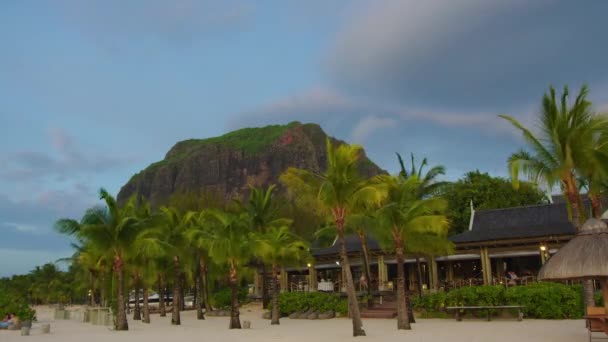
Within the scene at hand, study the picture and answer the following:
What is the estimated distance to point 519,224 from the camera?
3070 centimetres

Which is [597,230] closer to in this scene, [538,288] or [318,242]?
[538,288]

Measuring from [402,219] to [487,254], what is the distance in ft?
34.7

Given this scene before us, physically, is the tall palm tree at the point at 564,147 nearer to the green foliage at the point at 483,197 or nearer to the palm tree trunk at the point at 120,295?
the palm tree trunk at the point at 120,295

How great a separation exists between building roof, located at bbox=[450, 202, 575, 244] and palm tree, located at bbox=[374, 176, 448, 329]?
9186mm

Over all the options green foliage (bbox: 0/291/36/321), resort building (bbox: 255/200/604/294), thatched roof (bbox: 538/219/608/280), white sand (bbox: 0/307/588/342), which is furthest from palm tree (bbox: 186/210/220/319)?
thatched roof (bbox: 538/219/608/280)

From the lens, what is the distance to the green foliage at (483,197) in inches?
1828

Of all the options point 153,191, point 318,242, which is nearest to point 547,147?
point 318,242

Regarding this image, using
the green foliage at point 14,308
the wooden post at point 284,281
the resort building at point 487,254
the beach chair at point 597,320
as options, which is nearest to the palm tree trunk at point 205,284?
the wooden post at point 284,281

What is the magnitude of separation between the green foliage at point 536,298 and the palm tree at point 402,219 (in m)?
4.21

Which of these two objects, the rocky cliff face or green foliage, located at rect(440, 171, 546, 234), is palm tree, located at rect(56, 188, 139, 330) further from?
the rocky cliff face

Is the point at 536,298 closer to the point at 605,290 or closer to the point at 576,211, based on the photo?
the point at 576,211

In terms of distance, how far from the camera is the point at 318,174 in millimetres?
17641

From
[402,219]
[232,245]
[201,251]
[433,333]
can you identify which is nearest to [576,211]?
[402,219]

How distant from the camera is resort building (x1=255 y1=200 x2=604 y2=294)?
2600 cm
